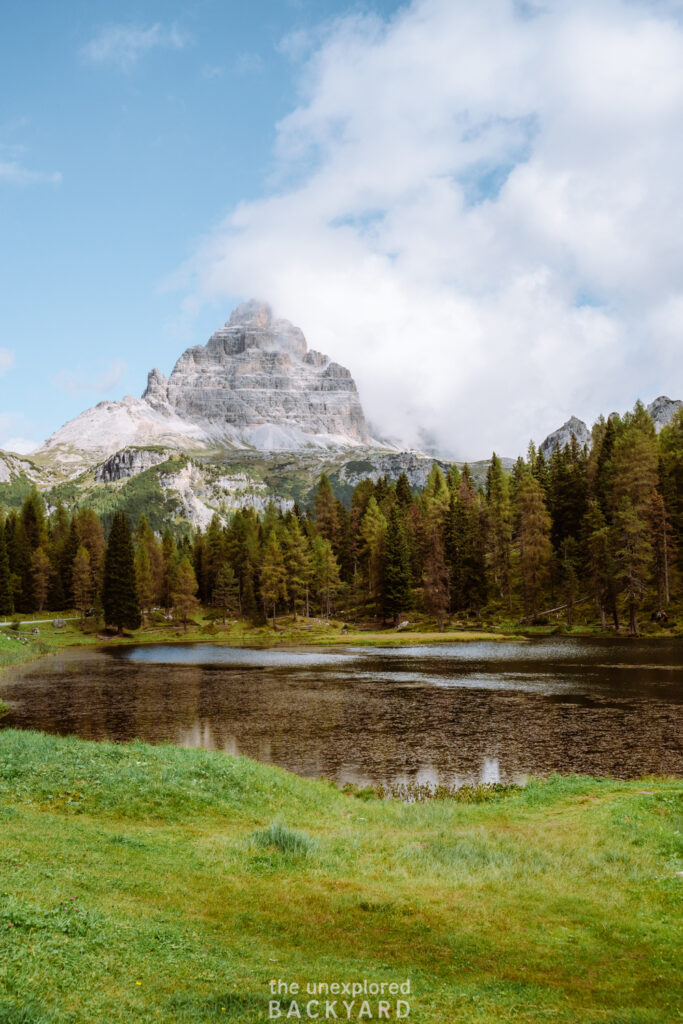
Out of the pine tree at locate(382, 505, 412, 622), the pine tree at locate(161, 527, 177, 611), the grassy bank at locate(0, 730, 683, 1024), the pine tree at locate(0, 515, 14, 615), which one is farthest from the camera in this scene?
the pine tree at locate(161, 527, 177, 611)

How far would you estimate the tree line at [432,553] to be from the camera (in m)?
88.7

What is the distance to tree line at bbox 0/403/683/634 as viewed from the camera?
88.7m

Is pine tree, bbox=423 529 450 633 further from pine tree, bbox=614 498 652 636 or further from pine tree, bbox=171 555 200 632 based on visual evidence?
pine tree, bbox=171 555 200 632

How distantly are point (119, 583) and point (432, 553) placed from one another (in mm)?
52908

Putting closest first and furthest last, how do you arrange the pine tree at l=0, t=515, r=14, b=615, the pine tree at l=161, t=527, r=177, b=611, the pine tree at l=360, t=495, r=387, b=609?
the pine tree at l=0, t=515, r=14, b=615 → the pine tree at l=360, t=495, r=387, b=609 → the pine tree at l=161, t=527, r=177, b=611

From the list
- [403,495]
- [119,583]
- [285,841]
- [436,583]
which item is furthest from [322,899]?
[403,495]

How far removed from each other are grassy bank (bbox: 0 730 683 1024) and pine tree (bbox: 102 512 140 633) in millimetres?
93219

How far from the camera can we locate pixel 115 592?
4360 inches

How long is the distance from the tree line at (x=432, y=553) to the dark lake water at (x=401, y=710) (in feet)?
77.3

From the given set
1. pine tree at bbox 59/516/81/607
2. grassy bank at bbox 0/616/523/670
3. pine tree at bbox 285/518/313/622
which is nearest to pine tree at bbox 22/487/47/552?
→ pine tree at bbox 59/516/81/607

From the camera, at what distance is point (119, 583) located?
362 feet

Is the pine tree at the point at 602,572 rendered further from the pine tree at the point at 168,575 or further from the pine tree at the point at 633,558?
the pine tree at the point at 168,575

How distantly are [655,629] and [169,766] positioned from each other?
73431 millimetres

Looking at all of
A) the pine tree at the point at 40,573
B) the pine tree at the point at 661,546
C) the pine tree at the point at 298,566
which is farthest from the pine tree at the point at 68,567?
the pine tree at the point at 661,546
